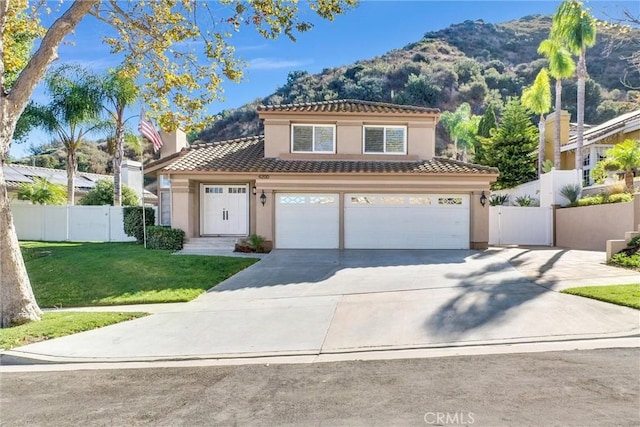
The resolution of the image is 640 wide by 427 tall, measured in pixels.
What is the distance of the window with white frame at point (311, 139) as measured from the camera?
1886 centimetres

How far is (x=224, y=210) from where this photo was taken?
19.0m

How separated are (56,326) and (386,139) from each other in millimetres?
14825

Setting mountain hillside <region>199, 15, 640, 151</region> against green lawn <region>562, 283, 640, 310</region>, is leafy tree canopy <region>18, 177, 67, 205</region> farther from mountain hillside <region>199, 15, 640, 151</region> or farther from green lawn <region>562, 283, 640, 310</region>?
mountain hillside <region>199, 15, 640, 151</region>

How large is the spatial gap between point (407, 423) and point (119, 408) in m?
3.08

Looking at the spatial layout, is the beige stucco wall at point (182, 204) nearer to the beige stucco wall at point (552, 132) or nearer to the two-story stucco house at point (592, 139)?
the two-story stucco house at point (592, 139)

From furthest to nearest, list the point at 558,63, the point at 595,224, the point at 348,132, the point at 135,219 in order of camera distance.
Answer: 1. the point at 558,63
2. the point at 135,219
3. the point at 348,132
4. the point at 595,224

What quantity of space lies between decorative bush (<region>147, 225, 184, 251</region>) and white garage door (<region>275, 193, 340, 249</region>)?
413 centimetres

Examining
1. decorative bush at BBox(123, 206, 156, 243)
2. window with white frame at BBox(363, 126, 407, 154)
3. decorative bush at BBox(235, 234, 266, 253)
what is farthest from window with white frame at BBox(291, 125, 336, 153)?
decorative bush at BBox(123, 206, 156, 243)

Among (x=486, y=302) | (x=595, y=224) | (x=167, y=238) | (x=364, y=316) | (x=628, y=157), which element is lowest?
(x=364, y=316)

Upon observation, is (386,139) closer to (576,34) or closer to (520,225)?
(520,225)

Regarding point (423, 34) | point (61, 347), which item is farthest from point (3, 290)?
point (423, 34)

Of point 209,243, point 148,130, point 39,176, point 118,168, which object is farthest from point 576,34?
point 39,176

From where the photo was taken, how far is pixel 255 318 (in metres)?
8.19

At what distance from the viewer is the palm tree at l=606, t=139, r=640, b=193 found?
1515 centimetres
